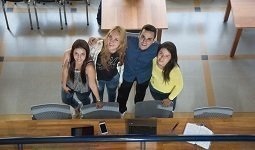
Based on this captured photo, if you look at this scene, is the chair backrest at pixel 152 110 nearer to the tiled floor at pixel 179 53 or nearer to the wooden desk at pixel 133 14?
the tiled floor at pixel 179 53

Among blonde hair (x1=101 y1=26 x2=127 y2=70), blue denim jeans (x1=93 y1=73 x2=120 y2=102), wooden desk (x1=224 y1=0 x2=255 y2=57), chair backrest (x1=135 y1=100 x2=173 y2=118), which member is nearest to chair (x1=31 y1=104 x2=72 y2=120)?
blue denim jeans (x1=93 y1=73 x2=120 y2=102)

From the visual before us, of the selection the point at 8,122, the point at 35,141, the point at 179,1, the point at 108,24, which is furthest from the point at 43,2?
the point at 35,141

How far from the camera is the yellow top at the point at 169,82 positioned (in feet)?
14.8

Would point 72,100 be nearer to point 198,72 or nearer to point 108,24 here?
point 108,24

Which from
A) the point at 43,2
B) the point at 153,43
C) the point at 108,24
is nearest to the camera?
the point at 153,43

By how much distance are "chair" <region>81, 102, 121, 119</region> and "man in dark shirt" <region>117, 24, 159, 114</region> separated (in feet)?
1.54

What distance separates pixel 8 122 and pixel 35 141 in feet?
6.85

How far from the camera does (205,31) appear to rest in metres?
7.05

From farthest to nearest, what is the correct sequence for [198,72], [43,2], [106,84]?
[43,2] < [198,72] < [106,84]

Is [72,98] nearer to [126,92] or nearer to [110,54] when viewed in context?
[126,92]

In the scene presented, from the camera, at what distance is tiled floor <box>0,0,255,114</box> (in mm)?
6039

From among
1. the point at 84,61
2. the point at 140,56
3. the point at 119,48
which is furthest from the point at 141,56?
the point at 84,61

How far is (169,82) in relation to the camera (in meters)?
4.60

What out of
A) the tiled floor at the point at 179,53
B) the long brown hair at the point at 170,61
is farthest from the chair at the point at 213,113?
the tiled floor at the point at 179,53
